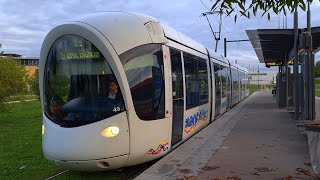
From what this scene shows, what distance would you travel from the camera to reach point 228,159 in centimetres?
818

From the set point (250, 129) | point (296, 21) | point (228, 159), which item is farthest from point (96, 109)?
point (296, 21)

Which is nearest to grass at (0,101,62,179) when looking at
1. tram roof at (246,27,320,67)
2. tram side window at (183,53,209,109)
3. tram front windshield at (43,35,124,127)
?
tram front windshield at (43,35,124,127)

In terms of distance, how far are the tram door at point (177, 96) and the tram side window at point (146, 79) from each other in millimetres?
746

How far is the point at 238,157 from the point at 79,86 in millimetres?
3373

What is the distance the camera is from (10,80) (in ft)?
68.5

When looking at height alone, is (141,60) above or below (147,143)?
above

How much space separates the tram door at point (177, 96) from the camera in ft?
29.1

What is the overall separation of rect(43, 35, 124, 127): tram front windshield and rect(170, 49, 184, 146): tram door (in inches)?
76.6

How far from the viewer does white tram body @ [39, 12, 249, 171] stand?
22.9ft

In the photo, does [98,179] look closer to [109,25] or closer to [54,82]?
[54,82]

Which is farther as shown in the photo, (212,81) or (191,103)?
(212,81)

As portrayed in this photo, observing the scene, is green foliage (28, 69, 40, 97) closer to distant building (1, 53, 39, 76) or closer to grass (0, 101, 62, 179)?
distant building (1, 53, 39, 76)

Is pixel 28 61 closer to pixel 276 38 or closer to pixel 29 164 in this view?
pixel 276 38

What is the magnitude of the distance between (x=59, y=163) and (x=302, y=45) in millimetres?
9924
